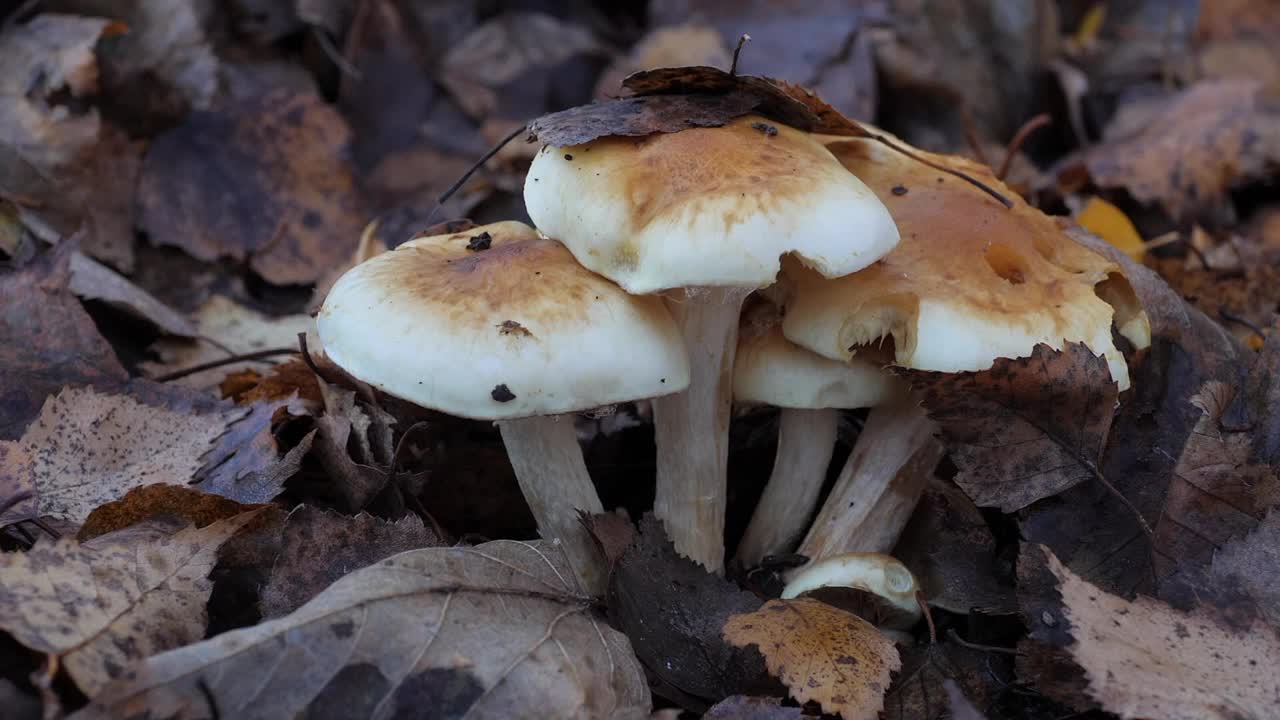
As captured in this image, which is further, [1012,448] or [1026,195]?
[1026,195]

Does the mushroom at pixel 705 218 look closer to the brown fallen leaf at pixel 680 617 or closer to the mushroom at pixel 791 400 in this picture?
the mushroom at pixel 791 400

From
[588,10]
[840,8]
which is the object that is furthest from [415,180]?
[840,8]

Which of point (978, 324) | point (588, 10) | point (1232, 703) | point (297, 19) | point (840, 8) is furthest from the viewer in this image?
point (588, 10)

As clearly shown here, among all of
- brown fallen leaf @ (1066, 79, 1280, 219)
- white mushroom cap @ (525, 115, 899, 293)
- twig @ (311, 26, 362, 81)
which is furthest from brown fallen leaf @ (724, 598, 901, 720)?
twig @ (311, 26, 362, 81)

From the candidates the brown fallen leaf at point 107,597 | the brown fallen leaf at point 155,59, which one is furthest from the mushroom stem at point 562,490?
the brown fallen leaf at point 155,59

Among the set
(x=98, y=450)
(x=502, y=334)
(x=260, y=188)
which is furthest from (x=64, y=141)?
(x=502, y=334)

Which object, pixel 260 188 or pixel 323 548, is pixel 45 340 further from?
pixel 260 188

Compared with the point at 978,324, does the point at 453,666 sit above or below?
below

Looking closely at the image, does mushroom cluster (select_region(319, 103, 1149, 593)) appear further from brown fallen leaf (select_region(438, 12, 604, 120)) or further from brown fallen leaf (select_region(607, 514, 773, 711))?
brown fallen leaf (select_region(438, 12, 604, 120))

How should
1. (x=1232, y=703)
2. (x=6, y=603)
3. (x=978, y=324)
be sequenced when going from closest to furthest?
1. (x=6, y=603)
2. (x=1232, y=703)
3. (x=978, y=324)

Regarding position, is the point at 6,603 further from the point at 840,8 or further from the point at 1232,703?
the point at 840,8
